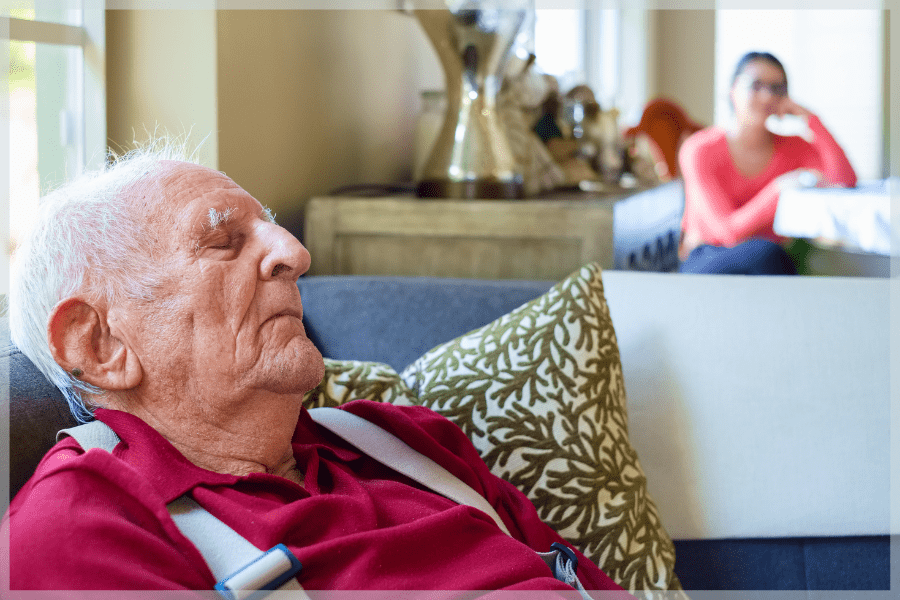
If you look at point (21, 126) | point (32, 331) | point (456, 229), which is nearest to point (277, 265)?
point (32, 331)

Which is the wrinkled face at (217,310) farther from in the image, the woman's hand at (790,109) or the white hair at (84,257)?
the woman's hand at (790,109)

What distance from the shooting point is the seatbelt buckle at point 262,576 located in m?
0.71

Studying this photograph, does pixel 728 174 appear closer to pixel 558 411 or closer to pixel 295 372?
pixel 558 411

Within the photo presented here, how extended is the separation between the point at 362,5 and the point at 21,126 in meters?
1.18

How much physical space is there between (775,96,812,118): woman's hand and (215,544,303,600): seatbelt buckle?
2566 mm

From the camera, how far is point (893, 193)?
7.25 ft

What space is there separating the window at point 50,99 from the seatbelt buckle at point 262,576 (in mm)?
808

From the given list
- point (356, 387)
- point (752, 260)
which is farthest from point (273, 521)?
point (752, 260)

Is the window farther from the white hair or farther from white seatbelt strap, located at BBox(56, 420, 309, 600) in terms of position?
white seatbelt strap, located at BBox(56, 420, 309, 600)

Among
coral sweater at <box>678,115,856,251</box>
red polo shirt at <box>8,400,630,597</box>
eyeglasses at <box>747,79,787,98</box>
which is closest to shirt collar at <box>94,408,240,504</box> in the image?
red polo shirt at <box>8,400,630,597</box>

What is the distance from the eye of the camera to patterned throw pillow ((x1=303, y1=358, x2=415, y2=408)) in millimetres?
1183

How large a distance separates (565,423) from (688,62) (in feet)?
22.8

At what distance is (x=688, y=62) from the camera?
744 cm

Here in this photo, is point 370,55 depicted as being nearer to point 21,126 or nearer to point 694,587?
point 21,126
